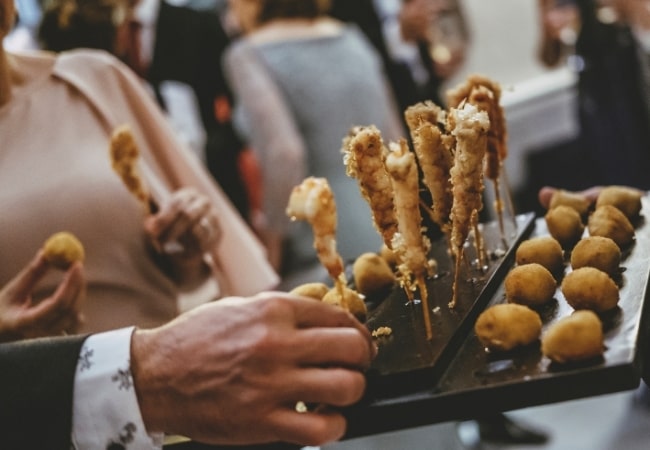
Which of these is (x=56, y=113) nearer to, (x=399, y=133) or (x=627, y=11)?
(x=399, y=133)

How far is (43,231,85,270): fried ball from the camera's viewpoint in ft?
5.32

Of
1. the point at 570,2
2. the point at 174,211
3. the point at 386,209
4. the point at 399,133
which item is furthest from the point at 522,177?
the point at 386,209

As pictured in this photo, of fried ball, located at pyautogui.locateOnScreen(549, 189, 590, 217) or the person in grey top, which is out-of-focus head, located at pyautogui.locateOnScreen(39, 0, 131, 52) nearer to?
the person in grey top

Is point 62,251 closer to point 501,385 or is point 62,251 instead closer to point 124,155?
point 124,155

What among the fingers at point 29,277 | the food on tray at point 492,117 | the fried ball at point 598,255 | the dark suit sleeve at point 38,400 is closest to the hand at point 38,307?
the fingers at point 29,277

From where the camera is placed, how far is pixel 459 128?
1273mm

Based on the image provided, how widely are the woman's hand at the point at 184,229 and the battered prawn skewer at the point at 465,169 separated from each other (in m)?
0.74

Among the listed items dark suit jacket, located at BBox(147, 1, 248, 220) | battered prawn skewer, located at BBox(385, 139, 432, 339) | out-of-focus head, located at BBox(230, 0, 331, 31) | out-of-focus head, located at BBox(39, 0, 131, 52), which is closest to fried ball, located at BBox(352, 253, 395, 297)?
battered prawn skewer, located at BBox(385, 139, 432, 339)

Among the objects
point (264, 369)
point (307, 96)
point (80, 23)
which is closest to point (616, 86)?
point (307, 96)

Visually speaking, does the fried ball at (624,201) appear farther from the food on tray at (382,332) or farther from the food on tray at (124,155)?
the food on tray at (124,155)

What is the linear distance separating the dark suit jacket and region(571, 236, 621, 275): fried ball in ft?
10.8

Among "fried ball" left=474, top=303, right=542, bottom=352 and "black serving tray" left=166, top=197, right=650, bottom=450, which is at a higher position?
"fried ball" left=474, top=303, right=542, bottom=352

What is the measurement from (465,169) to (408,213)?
0.13 m

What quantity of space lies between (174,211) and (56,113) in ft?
1.28
